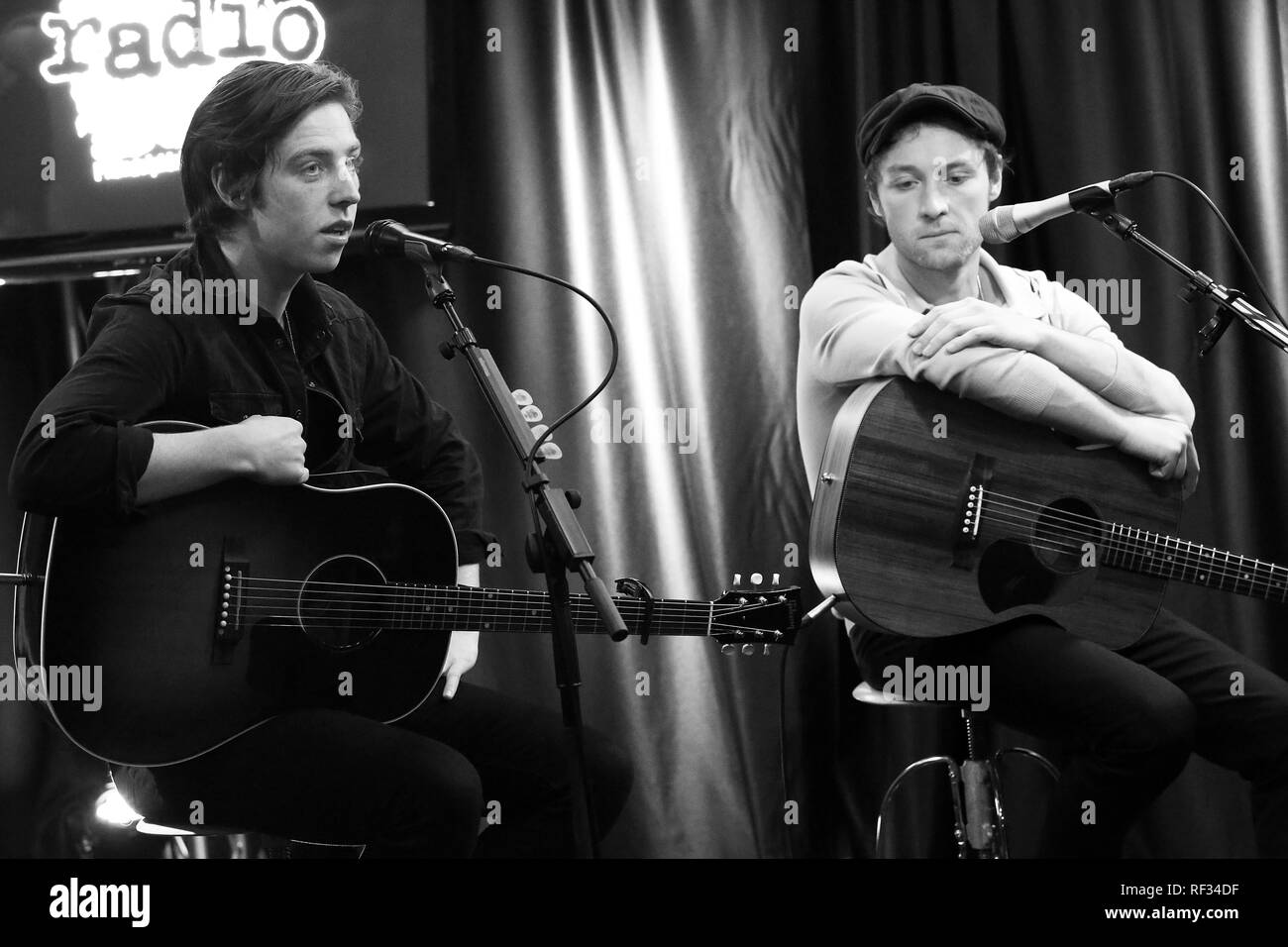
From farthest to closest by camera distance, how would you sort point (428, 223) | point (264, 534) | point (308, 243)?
point (428, 223) → point (308, 243) → point (264, 534)

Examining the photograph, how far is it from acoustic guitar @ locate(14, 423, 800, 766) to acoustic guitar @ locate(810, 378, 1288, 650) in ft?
1.45

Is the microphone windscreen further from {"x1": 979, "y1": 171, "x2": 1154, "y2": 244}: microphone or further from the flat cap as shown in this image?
the flat cap

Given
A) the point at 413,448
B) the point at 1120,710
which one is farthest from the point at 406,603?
the point at 1120,710

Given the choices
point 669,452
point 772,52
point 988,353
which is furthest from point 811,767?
point 772,52

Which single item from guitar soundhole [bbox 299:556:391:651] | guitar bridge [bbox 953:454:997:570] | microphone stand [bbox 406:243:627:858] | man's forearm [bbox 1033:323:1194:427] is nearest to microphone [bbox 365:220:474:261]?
microphone stand [bbox 406:243:627:858]

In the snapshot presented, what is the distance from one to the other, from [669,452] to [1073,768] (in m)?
1.27

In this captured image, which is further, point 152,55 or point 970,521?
point 152,55

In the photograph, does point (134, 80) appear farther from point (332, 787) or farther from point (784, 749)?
point (784, 749)

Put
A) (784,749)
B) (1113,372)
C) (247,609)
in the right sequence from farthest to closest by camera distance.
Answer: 1. (784,749)
2. (1113,372)
3. (247,609)

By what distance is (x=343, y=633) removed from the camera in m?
2.28

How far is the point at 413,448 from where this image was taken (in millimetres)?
2604

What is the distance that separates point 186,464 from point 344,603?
36cm

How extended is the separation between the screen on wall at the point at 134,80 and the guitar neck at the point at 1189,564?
1.79 metres
